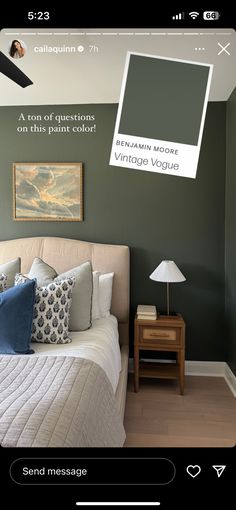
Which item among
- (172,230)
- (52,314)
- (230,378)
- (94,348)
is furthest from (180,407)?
(172,230)

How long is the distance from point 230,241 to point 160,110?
65.6 inches

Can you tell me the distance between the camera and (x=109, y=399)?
1.17m

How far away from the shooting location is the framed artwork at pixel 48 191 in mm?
1945

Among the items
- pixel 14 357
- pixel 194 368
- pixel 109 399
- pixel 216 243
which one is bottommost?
pixel 194 368

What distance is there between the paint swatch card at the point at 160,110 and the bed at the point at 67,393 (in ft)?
2.29

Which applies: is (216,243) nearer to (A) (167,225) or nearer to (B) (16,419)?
→ (A) (167,225)

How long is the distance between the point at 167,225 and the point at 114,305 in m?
0.75

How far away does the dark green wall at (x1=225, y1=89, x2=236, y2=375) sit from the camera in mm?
1982

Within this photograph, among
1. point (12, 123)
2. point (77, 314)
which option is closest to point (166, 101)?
point (12, 123)
